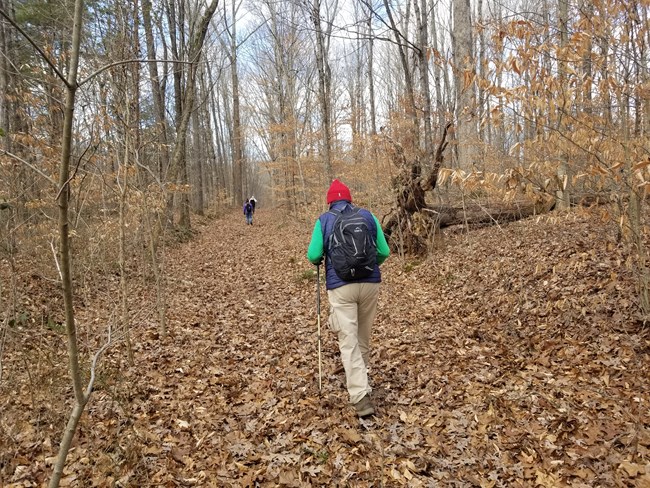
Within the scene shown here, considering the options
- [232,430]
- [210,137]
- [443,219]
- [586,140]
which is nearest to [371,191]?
[443,219]

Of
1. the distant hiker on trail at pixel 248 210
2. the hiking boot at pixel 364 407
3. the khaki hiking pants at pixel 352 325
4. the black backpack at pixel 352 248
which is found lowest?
the hiking boot at pixel 364 407

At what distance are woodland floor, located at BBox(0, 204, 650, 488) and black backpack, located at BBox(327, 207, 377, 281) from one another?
1.45 m

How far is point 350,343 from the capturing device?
13.1 ft

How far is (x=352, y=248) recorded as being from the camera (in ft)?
12.7

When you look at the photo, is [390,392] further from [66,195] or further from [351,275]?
[66,195]

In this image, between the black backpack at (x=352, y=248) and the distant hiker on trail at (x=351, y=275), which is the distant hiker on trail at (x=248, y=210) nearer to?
the distant hiker on trail at (x=351, y=275)

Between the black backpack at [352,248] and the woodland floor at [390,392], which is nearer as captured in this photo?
the woodland floor at [390,392]

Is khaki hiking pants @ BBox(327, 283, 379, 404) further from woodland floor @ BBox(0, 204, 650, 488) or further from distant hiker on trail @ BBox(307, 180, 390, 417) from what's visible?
woodland floor @ BBox(0, 204, 650, 488)

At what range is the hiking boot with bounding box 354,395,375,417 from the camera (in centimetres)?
389

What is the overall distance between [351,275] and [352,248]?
0.86ft

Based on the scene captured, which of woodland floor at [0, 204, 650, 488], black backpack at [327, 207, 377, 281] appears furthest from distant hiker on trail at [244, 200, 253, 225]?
black backpack at [327, 207, 377, 281]

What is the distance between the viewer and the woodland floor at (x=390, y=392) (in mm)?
3207

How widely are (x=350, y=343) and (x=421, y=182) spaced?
599cm

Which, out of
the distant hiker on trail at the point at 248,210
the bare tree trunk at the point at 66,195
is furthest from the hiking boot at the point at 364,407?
the distant hiker on trail at the point at 248,210
